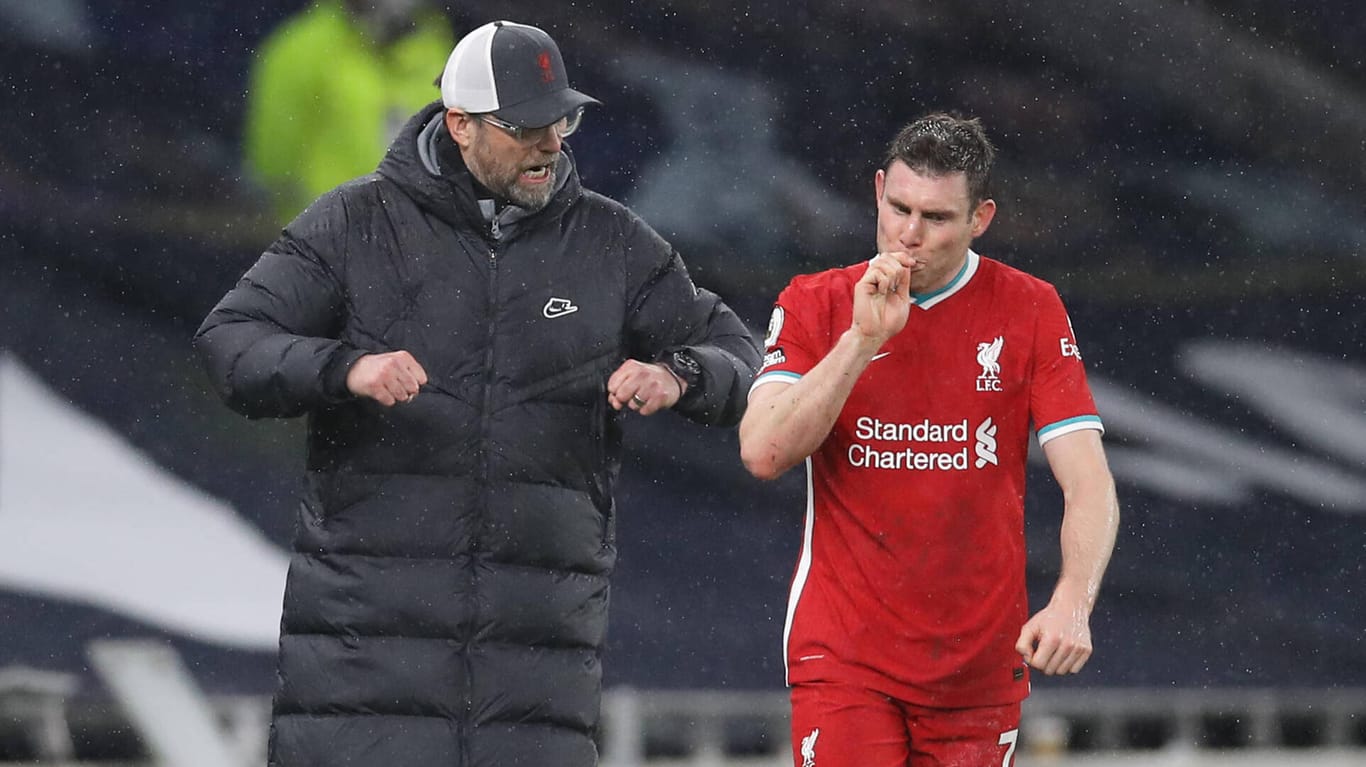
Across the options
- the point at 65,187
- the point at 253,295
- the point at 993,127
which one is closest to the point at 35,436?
the point at 65,187

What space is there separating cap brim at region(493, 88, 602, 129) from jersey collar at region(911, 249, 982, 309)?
783 mm

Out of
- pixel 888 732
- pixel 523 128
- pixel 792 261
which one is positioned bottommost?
pixel 888 732

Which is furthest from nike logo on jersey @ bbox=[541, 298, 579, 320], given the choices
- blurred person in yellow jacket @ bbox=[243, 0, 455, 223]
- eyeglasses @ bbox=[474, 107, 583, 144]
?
blurred person in yellow jacket @ bbox=[243, 0, 455, 223]

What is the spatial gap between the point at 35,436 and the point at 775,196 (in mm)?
2312

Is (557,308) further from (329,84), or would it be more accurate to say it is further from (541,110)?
(329,84)

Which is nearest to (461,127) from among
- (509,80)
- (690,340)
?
(509,80)

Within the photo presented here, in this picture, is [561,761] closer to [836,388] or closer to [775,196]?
[836,388]

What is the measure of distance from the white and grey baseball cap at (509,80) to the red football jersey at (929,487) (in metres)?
0.64

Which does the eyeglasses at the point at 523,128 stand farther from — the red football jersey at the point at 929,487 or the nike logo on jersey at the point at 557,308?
the red football jersey at the point at 929,487

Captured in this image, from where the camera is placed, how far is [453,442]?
15.5ft

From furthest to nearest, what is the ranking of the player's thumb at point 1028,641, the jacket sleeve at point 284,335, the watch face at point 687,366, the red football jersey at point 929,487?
the watch face at point 687,366 < the red football jersey at point 929,487 < the jacket sleeve at point 284,335 < the player's thumb at point 1028,641

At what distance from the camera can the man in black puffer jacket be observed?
4734mm

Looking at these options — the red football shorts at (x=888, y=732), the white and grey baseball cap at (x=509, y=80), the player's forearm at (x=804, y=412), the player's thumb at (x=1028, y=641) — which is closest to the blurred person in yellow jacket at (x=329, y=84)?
the white and grey baseball cap at (x=509, y=80)

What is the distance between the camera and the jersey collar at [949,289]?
481cm
